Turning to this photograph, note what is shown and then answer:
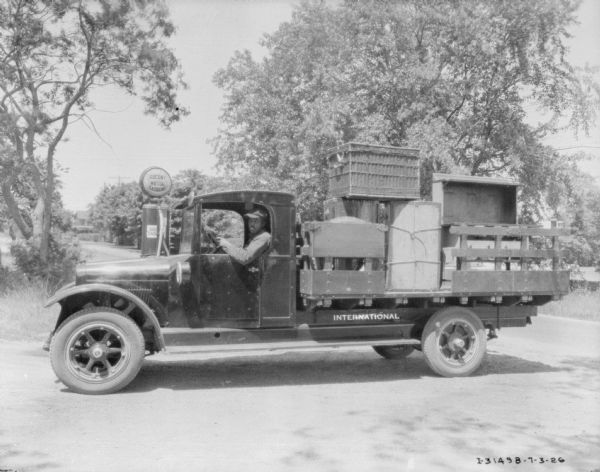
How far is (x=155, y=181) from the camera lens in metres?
10.7

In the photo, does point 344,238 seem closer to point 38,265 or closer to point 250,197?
point 250,197

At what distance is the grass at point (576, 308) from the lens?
44.8ft

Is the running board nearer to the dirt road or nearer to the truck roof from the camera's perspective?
the dirt road

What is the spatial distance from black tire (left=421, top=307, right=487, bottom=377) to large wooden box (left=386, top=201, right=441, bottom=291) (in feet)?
1.46

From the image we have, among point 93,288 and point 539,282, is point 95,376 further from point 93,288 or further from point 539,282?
point 539,282

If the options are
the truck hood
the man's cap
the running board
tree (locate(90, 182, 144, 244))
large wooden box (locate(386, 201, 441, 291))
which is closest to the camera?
the running board

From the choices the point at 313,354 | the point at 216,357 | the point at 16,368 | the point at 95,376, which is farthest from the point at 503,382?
the point at 16,368

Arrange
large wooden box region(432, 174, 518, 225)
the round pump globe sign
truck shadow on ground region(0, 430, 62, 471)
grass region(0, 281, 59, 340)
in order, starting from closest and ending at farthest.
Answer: truck shadow on ground region(0, 430, 62, 471) < large wooden box region(432, 174, 518, 225) < grass region(0, 281, 59, 340) < the round pump globe sign

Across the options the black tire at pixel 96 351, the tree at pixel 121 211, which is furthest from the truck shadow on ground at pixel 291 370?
the tree at pixel 121 211

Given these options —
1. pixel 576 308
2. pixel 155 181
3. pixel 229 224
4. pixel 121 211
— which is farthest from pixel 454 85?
pixel 121 211

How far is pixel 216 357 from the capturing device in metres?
8.16

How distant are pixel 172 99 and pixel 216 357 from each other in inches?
394

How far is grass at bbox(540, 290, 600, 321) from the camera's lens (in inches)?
537

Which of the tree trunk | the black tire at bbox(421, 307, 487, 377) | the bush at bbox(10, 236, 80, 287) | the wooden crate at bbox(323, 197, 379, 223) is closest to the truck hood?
the wooden crate at bbox(323, 197, 379, 223)
